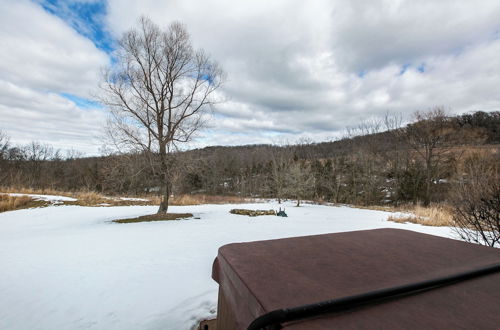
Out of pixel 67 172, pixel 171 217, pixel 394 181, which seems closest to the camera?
pixel 171 217

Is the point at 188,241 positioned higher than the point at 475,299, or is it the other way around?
the point at 475,299

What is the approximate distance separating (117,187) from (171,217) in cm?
256

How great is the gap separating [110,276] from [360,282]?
3.83 meters

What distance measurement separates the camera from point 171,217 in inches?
353

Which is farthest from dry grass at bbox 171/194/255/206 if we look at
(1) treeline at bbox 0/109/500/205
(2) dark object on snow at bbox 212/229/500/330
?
(2) dark object on snow at bbox 212/229/500/330

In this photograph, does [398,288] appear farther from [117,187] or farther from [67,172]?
[67,172]

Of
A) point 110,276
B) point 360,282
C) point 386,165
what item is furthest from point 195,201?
point 386,165

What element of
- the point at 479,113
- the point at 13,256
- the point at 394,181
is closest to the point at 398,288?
the point at 13,256

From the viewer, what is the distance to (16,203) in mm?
11234

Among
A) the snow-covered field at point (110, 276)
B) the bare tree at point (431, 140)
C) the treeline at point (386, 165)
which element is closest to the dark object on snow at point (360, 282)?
the snow-covered field at point (110, 276)

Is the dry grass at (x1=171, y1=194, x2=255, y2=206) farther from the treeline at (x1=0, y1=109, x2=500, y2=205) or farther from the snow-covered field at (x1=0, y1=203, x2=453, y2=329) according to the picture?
the snow-covered field at (x1=0, y1=203, x2=453, y2=329)

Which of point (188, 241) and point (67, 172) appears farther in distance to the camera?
point (67, 172)

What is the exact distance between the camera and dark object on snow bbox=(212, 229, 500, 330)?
635mm

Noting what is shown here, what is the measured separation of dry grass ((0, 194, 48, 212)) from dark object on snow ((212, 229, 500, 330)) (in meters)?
14.7
